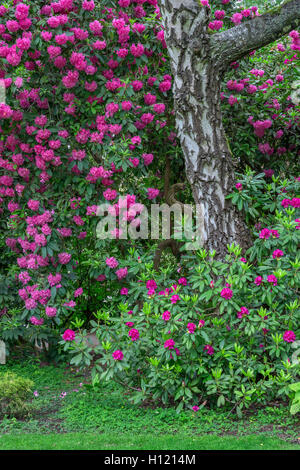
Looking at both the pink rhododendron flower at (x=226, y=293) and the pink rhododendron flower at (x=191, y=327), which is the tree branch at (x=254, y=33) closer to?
the pink rhododendron flower at (x=226, y=293)

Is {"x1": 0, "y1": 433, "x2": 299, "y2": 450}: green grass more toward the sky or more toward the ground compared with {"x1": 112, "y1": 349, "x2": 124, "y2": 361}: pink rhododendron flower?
more toward the ground

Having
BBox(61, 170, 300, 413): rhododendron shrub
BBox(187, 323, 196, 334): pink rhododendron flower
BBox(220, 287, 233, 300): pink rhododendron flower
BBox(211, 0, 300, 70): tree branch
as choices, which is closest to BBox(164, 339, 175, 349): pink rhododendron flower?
BBox(61, 170, 300, 413): rhododendron shrub

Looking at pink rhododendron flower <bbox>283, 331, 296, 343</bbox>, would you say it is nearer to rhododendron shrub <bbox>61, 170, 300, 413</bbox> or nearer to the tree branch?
rhododendron shrub <bbox>61, 170, 300, 413</bbox>

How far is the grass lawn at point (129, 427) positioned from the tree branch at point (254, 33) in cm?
286

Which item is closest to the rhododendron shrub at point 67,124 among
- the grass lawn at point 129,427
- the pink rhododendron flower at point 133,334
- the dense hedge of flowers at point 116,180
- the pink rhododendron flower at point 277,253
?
A: the dense hedge of flowers at point 116,180

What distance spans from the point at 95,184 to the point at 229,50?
Answer: 1627 millimetres

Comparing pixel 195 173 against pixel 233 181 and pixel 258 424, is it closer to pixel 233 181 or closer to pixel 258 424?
pixel 233 181

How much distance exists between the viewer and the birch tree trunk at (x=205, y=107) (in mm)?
4969

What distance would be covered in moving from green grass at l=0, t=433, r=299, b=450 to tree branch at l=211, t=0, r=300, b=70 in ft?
9.80

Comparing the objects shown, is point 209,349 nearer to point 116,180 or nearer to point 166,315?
point 166,315

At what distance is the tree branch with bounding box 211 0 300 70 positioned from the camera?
500 cm

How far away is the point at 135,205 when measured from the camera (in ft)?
17.2

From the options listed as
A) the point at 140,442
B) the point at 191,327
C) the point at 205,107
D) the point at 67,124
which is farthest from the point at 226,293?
the point at 67,124
